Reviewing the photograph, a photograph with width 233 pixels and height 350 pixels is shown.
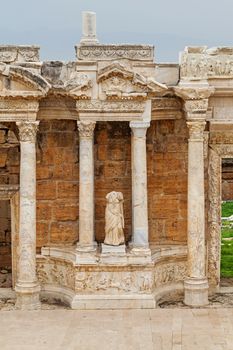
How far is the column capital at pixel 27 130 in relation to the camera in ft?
47.0

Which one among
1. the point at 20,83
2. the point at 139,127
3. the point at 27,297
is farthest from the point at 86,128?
the point at 27,297

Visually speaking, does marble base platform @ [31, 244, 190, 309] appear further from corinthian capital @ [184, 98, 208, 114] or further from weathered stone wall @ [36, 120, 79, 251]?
corinthian capital @ [184, 98, 208, 114]

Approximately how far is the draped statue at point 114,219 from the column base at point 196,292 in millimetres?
1703

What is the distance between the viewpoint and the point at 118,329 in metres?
13.0

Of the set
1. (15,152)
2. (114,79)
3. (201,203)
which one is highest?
(114,79)

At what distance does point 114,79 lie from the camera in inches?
563

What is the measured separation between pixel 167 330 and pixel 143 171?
3365mm

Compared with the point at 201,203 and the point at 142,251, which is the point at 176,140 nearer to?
the point at 201,203

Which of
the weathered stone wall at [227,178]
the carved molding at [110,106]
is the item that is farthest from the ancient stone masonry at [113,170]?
the weathered stone wall at [227,178]

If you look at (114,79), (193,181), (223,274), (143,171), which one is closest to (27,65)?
(114,79)

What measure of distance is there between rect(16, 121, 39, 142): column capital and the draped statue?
2002 millimetres

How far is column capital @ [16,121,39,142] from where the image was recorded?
1431 centimetres

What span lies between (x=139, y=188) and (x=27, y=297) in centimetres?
318

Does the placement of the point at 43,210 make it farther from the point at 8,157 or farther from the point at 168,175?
the point at 168,175
